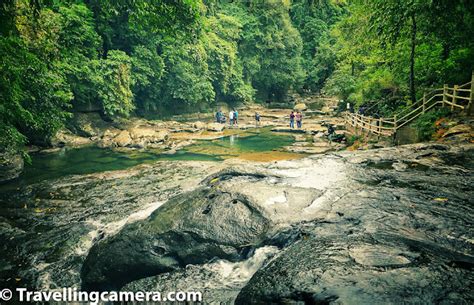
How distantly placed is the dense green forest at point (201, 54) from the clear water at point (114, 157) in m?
1.73

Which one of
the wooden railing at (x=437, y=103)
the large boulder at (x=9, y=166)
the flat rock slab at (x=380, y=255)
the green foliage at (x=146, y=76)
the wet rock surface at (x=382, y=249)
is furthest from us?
the green foliage at (x=146, y=76)

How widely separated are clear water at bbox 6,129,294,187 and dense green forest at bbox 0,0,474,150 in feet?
5.67

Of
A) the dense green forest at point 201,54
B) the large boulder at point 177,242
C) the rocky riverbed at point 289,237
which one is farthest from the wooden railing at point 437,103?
the large boulder at point 177,242

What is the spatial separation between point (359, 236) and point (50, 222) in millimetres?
8057

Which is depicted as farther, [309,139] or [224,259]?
[309,139]

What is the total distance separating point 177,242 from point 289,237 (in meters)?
1.93

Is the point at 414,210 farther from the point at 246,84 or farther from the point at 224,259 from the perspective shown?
the point at 246,84

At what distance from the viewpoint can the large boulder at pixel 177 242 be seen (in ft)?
15.6

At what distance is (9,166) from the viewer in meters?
12.6

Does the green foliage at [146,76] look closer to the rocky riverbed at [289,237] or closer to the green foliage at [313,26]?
the rocky riverbed at [289,237]

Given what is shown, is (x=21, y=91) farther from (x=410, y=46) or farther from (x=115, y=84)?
(x=410, y=46)

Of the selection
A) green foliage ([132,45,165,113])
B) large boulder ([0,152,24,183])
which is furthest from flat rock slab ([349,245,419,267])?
green foliage ([132,45,165,113])

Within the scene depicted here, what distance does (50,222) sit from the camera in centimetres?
804

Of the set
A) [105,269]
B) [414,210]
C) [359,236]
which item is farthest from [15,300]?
[414,210]
